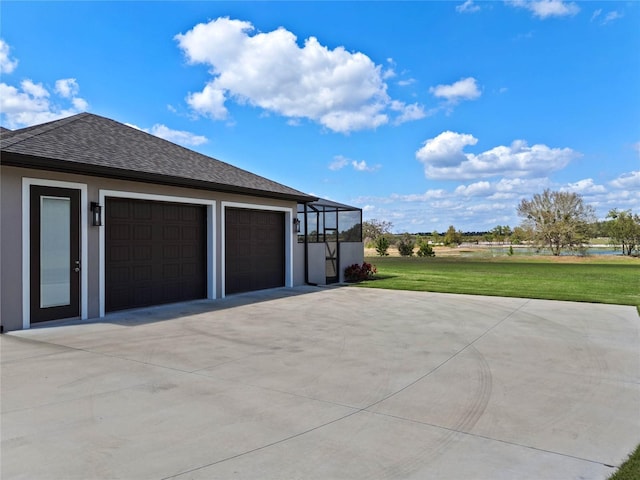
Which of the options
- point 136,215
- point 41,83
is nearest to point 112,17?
point 41,83

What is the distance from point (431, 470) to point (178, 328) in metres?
5.86

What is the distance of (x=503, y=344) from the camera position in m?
6.59

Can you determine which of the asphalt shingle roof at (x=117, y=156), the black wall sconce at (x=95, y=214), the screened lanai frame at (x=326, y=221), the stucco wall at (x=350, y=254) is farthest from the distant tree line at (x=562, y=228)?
the black wall sconce at (x=95, y=214)

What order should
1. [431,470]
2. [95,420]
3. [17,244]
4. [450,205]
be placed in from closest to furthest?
[431,470]
[95,420]
[17,244]
[450,205]

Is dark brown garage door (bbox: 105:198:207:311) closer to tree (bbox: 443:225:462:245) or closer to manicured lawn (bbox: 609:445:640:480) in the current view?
manicured lawn (bbox: 609:445:640:480)

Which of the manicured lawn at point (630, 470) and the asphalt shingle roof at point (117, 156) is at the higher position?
the asphalt shingle roof at point (117, 156)

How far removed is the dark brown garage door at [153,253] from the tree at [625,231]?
4237cm

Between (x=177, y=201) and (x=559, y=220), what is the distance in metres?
37.5

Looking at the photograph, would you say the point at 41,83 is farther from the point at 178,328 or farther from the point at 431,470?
the point at 431,470

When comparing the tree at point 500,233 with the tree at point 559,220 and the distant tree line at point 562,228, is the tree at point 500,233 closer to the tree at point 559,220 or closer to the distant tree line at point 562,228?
the distant tree line at point 562,228

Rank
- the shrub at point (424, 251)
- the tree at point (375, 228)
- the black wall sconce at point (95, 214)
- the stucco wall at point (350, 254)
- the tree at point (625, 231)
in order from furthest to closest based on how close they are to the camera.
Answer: the tree at point (375, 228) → the tree at point (625, 231) → the shrub at point (424, 251) → the stucco wall at point (350, 254) → the black wall sconce at point (95, 214)

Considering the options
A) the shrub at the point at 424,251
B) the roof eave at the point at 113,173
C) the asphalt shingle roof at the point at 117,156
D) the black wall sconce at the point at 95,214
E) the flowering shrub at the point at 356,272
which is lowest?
the flowering shrub at the point at 356,272

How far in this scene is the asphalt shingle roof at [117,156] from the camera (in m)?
7.38

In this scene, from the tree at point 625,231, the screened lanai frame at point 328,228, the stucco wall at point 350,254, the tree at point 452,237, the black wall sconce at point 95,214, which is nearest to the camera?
the black wall sconce at point 95,214
